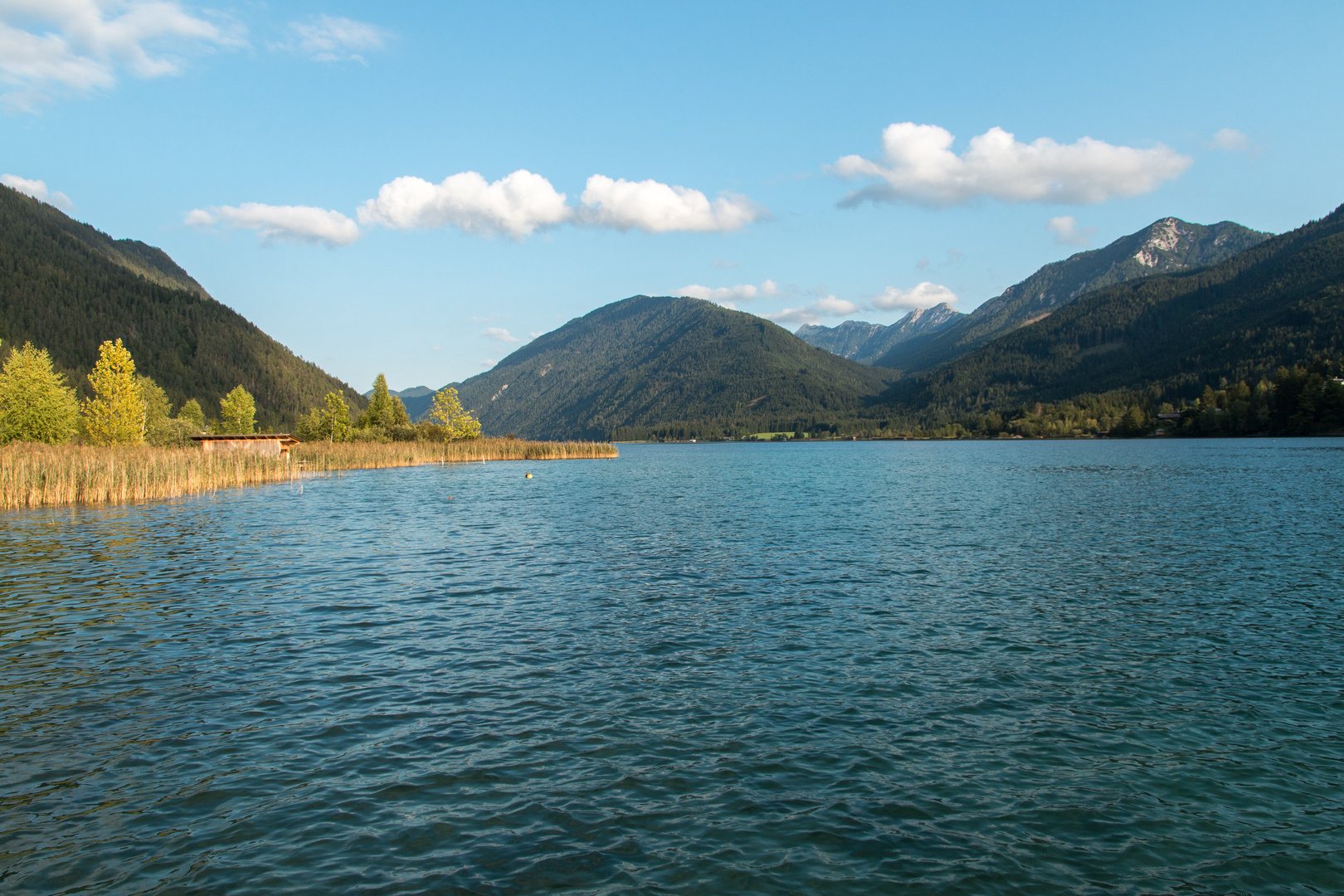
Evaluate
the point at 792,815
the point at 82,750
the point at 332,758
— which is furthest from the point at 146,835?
the point at 792,815

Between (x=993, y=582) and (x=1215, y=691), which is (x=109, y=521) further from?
(x=1215, y=691)

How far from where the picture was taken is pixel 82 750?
11328 millimetres

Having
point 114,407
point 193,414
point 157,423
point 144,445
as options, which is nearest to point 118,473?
point 144,445

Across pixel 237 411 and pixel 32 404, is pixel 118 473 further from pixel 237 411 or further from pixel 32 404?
pixel 237 411

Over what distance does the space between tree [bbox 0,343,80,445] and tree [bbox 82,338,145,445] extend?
5876 mm

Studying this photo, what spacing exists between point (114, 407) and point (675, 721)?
3095 inches

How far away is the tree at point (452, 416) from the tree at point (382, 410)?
23.5 feet

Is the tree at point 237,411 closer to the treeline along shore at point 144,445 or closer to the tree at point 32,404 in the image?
the treeline along shore at point 144,445

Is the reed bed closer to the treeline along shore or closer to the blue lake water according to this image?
the treeline along shore

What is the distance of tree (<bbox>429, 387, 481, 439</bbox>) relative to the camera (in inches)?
4934

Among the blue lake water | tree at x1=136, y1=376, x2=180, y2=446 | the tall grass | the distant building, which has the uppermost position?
tree at x1=136, y1=376, x2=180, y2=446

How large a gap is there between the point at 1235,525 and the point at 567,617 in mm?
33510

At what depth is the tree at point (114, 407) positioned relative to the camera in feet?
225

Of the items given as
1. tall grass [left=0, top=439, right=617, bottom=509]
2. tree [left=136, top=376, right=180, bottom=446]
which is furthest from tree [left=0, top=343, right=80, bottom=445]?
tree [left=136, top=376, right=180, bottom=446]
